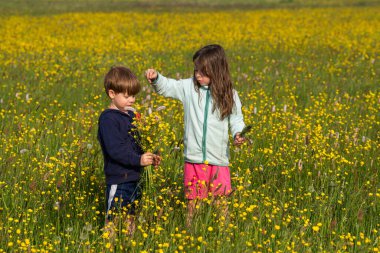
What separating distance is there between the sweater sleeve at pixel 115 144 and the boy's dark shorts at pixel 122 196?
185mm

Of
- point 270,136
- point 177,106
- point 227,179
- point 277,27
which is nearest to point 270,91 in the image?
point 177,106

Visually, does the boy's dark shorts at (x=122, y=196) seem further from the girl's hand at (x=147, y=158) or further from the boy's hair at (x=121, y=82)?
the boy's hair at (x=121, y=82)

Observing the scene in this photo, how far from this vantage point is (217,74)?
4.65 metres

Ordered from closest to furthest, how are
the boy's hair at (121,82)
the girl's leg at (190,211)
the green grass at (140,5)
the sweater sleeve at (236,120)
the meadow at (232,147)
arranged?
Answer: 1. the meadow at (232,147)
2. the girl's leg at (190,211)
3. the boy's hair at (121,82)
4. the sweater sleeve at (236,120)
5. the green grass at (140,5)

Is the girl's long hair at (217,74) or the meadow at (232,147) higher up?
the girl's long hair at (217,74)

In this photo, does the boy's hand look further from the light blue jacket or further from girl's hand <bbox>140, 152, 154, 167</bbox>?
girl's hand <bbox>140, 152, 154, 167</bbox>

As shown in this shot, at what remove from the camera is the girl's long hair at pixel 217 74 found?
4.62 meters

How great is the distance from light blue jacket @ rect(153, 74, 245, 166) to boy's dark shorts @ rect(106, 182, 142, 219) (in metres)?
0.50

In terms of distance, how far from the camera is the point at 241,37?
698 inches

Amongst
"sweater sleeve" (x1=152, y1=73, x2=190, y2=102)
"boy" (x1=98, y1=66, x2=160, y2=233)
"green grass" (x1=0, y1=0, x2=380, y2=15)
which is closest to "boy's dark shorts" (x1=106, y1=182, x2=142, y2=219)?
"boy" (x1=98, y1=66, x2=160, y2=233)

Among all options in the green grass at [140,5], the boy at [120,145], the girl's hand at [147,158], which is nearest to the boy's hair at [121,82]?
the boy at [120,145]

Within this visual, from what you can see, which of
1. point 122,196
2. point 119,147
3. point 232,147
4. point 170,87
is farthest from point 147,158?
point 232,147

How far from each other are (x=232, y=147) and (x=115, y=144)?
2.17m

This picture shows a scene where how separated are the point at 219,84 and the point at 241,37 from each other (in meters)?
13.3
